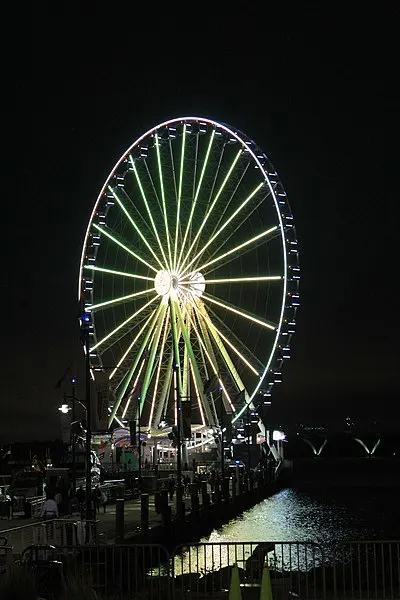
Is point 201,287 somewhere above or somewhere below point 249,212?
below

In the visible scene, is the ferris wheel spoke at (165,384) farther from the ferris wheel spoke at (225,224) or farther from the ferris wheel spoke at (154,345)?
the ferris wheel spoke at (225,224)

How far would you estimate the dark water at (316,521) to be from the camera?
49.2 metres

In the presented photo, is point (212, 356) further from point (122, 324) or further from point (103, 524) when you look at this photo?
point (103, 524)

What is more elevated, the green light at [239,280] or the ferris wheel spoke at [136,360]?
the green light at [239,280]

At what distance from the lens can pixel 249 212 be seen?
51656mm

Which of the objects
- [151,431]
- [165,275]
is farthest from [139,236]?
[151,431]

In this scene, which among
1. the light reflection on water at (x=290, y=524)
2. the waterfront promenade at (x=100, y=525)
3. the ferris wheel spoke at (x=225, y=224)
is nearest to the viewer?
the waterfront promenade at (x=100, y=525)

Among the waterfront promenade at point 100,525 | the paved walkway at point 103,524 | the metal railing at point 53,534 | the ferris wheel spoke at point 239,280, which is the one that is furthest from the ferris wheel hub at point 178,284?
the metal railing at point 53,534

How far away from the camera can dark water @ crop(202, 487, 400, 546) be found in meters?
49.2

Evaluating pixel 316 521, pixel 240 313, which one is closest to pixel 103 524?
pixel 240 313

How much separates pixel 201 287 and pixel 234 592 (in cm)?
4175

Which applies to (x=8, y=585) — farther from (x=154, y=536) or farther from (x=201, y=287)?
(x=201, y=287)

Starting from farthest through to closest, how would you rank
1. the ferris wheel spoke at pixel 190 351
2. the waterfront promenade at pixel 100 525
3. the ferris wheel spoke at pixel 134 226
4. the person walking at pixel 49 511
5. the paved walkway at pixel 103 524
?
the ferris wheel spoke at pixel 190 351 < the ferris wheel spoke at pixel 134 226 < the person walking at pixel 49 511 < the paved walkway at pixel 103 524 < the waterfront promenade at pixel 100 525

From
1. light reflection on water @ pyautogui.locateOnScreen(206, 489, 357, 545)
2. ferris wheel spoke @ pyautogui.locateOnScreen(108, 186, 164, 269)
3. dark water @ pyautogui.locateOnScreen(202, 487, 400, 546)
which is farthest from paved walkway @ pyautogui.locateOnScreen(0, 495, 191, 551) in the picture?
ferris wheel spoke @ pyautogui.locateOnScreen(108, 186, 164, 269)
